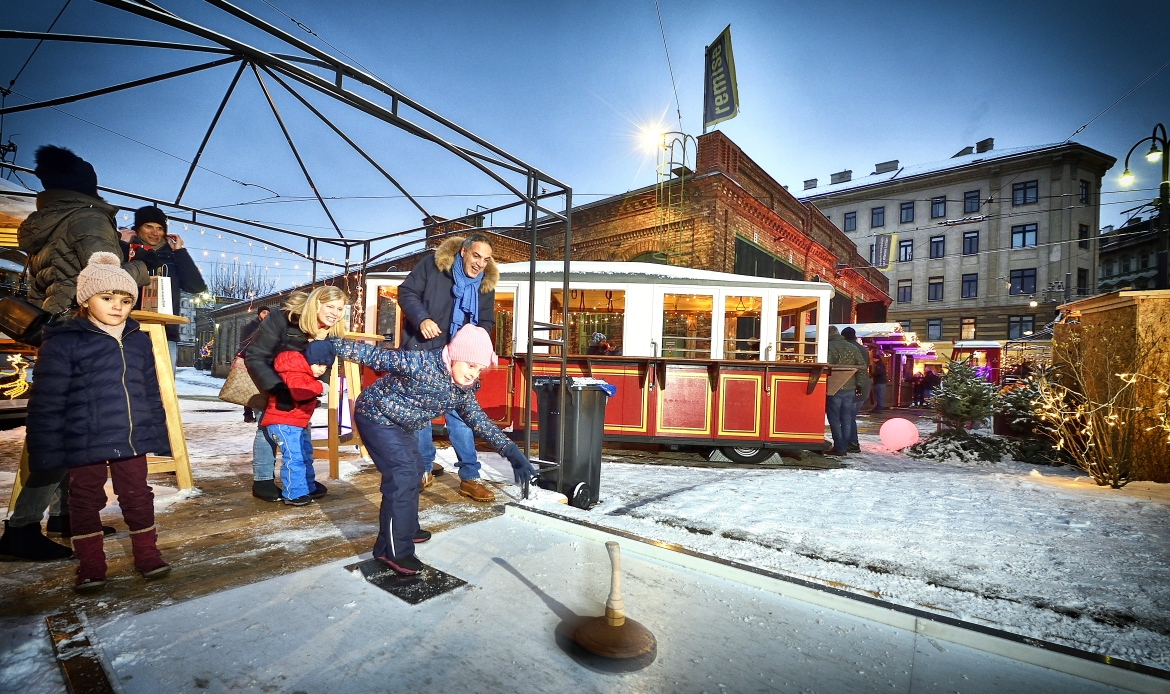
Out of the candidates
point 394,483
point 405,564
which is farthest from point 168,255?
point 405,564

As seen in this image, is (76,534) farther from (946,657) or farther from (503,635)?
(946,657)

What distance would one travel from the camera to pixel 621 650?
6.26 feet

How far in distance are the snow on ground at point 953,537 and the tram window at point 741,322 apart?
7.96 feet

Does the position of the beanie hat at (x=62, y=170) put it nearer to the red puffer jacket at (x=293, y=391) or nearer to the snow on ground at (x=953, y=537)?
the red puffer jacket at (x=293, y=391)

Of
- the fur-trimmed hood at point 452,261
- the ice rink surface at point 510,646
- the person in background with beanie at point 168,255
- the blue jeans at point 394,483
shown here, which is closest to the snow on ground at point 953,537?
the ice rink surface at point 510,646

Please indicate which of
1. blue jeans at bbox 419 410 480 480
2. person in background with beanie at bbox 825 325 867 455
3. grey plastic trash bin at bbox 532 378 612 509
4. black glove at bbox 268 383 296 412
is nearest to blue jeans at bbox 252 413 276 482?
black glove at bbox 268 383 296 412

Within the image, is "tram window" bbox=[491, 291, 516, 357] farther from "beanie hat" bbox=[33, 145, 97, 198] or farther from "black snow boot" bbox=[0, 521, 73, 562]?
"black snow boot" bbox=[0, 521, 73, 562]

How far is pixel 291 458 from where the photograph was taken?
3.69m

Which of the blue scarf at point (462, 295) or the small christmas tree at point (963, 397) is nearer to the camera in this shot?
the blue scarf at point (462, 295)

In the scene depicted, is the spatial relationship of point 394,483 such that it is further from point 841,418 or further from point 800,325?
point 800,325

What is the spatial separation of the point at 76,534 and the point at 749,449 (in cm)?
734

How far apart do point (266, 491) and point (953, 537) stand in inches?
212

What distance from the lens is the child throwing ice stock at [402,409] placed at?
2471mm

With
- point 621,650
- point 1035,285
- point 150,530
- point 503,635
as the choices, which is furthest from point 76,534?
point 1035,285
